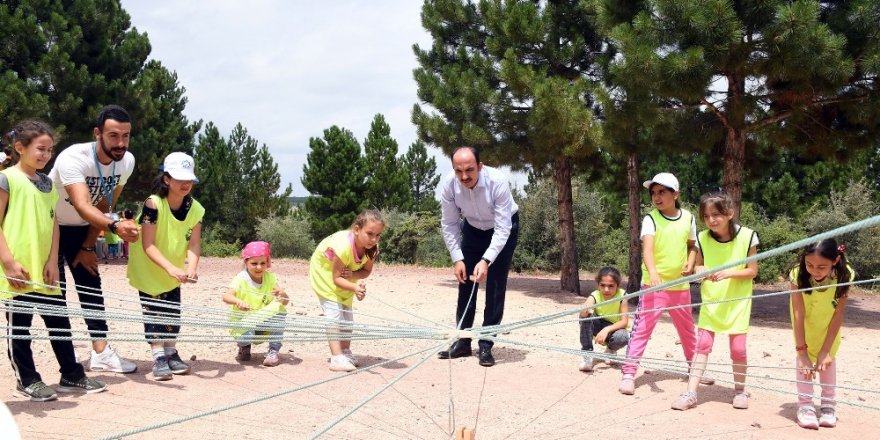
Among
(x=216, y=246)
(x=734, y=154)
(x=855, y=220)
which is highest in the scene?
(x=734, y=154)

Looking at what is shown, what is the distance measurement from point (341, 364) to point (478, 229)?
136 cm

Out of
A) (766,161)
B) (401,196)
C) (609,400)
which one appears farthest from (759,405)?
(401,196)

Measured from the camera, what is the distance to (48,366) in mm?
4746

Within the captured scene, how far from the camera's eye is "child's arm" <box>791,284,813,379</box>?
12.7 feet

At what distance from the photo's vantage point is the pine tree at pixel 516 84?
974 cm

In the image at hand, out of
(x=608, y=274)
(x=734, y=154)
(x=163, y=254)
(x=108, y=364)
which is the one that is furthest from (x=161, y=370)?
(x=734, y=154)

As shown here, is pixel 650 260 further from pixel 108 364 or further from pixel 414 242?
pixel 414 242

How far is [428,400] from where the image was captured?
4180mm

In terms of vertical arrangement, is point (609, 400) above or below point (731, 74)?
below

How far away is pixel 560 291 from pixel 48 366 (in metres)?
8.50

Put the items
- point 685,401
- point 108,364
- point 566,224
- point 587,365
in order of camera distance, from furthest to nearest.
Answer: point 566,224, point 587,365, point 108,364, point 685,401

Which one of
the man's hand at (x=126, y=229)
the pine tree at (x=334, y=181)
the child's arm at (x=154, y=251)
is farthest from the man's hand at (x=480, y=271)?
the pine tree at (x=334, y=181)

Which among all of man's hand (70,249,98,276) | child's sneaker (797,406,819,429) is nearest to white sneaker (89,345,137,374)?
man's hand (70,249,98,276)

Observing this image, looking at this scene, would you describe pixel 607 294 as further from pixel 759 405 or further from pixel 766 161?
pixel 766 161
